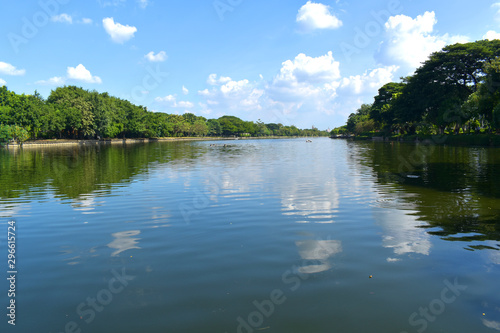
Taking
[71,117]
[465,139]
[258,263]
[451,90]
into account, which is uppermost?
[451,90]

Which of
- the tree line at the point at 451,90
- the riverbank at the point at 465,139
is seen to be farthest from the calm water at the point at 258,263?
the tree line at the point at 451,90

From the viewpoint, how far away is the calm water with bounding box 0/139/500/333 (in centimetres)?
526

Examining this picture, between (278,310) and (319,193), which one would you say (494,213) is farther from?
(278,310)

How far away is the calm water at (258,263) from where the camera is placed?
17.3 ft

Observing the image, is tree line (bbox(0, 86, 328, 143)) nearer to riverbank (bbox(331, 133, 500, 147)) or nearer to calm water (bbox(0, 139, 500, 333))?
calm water (bbox(0, 139, 500, 333))

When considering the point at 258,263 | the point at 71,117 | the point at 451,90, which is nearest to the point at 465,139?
the point at 451,90

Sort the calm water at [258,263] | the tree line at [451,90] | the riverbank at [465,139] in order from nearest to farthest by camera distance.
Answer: the calm water at [258,263]
the riverbank at [465,139]
the tree line at [451,90]

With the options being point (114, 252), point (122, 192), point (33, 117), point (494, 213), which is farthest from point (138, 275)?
point (33, 117)

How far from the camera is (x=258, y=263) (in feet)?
24.5

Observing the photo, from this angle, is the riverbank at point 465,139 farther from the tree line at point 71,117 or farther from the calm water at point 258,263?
the tree line at point 71,117

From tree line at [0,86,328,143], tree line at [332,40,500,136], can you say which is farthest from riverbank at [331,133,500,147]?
tree line at [0,86,328,143]

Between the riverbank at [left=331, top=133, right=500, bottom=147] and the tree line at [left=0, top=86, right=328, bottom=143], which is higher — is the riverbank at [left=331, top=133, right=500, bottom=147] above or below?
below

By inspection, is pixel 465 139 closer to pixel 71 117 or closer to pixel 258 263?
pixel 258 263

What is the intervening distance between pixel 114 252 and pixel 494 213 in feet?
42.7
